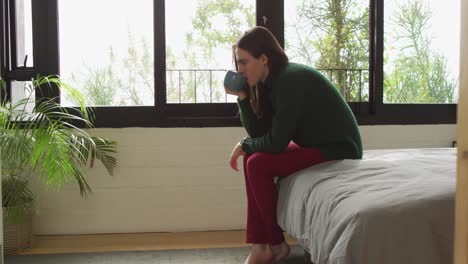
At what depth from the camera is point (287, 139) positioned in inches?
84.8

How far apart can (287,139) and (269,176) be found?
184 mm

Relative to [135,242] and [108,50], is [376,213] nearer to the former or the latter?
[135,242]

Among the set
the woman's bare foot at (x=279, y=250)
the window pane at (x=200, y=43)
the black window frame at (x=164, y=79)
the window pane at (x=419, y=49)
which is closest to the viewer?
the woman's bare foot at (x=279, y=250)

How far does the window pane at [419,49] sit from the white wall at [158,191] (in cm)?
113

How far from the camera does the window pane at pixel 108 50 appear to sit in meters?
3.27

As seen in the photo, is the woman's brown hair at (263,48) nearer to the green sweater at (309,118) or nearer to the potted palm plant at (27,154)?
the green sweater at (309,118)

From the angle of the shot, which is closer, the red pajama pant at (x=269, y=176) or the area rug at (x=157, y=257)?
the red pajama pant at (x=269, y=176)

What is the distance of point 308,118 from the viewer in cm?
220

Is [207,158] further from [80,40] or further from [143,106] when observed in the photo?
[80,40]

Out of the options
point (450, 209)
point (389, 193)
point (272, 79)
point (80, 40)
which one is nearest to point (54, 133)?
point (80, 40)

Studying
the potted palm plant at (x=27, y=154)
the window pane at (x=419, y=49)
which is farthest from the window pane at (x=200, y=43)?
the window pane at (x=419, y=49)

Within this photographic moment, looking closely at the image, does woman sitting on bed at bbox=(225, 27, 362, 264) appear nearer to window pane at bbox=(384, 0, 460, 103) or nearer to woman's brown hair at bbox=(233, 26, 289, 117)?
woman's brown hair at bbox=(233, 26, 289, 117)

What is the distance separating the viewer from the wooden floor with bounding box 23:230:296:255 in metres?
2.91

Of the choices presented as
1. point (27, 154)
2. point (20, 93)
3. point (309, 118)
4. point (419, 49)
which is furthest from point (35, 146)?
point (419, 49)
